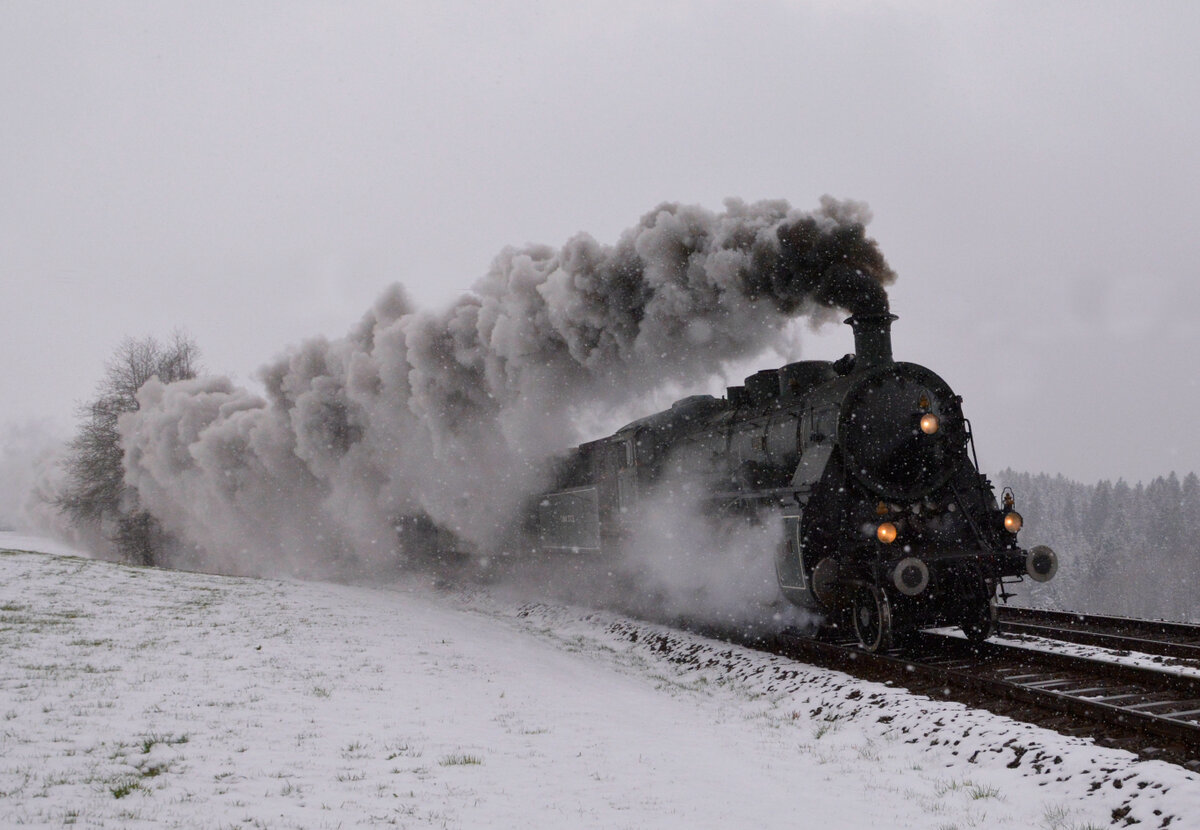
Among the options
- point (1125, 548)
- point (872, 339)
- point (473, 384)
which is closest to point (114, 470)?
point (473, 384)

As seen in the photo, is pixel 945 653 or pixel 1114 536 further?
pixel 1114 536

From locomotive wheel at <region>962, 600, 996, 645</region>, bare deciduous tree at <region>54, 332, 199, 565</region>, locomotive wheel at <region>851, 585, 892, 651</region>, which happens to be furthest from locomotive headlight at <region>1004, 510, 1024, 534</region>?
bare deciduous tree at <region>54, 332, 199, 565</region>

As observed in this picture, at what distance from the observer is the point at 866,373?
981 cm

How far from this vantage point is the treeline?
54.6 metres

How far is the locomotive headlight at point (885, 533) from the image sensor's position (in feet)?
29.6

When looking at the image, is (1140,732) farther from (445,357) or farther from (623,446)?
(445,357)

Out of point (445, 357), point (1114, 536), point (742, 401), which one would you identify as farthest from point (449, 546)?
point (1114, 536)

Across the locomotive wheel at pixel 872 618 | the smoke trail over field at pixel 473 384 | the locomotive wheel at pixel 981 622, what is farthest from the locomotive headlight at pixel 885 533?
the smoke trail over field at pixel 473 384

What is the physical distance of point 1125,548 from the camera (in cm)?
6050

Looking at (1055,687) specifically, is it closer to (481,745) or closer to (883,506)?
(883,506)

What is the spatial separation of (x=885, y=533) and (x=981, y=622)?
Answer: 1610mm

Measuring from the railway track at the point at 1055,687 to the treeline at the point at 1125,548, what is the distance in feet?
136

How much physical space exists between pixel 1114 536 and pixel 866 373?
6074cm

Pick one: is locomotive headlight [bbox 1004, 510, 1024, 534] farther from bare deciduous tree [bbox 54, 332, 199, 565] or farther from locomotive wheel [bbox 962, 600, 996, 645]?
Answer: bare deciduous tree [bbox 54, 332, 199, 565]
